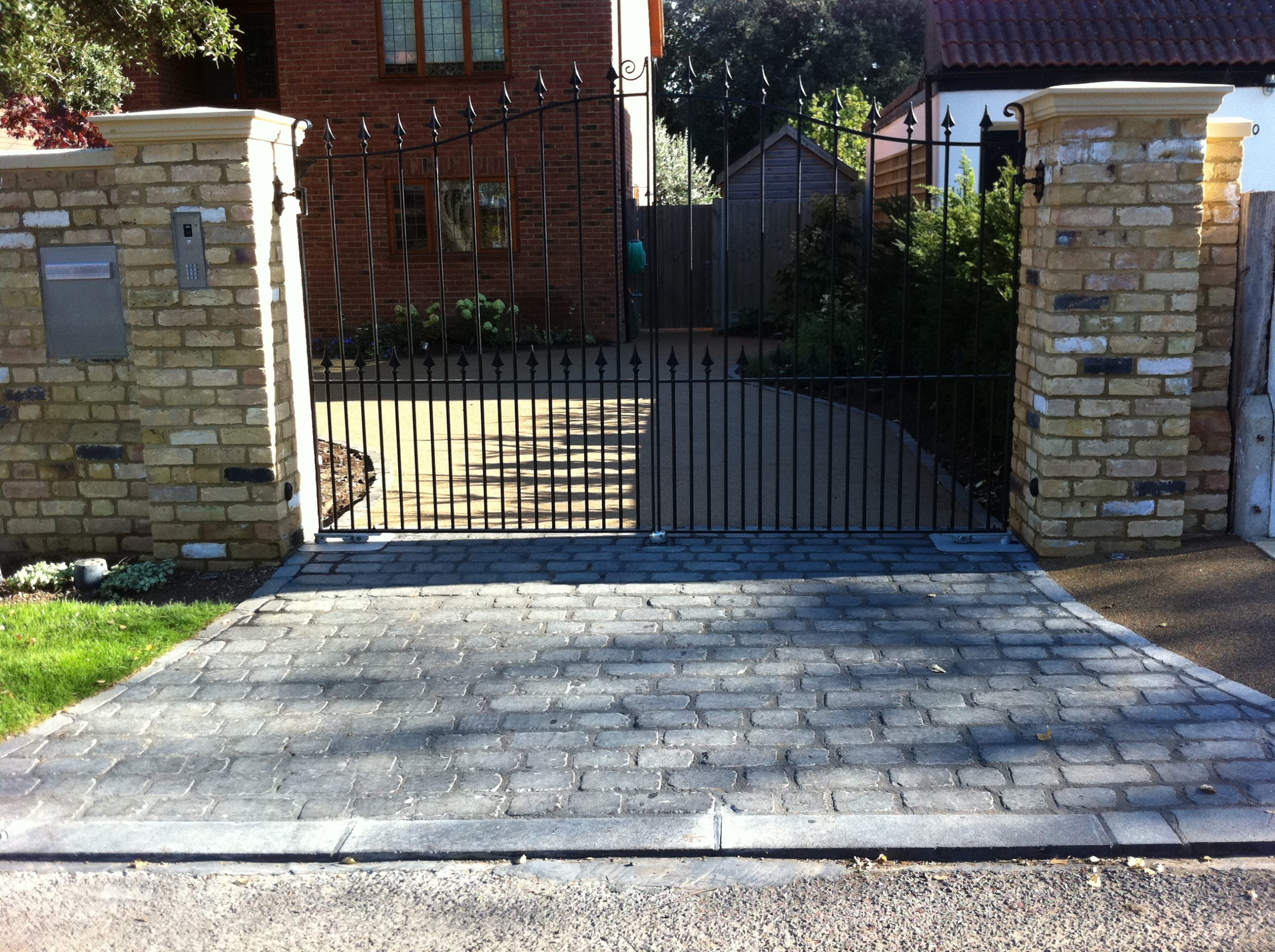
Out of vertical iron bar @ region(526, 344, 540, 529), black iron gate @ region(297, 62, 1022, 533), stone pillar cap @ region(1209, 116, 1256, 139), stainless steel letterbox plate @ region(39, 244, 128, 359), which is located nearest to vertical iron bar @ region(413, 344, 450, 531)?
black iron gate @ region(297, 62, 1022, 533)

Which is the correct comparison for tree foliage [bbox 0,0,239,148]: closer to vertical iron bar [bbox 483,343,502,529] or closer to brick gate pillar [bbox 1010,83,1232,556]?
vertical iron bar [bbox 483,343,502,529]

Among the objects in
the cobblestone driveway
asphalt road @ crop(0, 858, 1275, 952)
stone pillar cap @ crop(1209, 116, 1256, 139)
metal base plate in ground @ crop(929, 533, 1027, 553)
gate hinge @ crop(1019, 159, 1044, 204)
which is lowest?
asphalt road @ crop(0, 858, 1275, 952)

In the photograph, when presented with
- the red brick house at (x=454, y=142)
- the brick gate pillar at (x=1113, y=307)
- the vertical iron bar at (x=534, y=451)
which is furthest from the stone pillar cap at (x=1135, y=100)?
the red brick house at (x=454, y=142)

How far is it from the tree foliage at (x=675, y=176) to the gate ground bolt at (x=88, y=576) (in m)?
15.9

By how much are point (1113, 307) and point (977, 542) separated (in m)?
1.52

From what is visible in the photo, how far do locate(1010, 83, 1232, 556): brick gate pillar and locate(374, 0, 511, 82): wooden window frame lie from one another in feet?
36.9

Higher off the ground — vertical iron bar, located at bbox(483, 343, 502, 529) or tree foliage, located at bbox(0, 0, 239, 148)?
tree foliage, located at bbox(0, 0, 239, 148)

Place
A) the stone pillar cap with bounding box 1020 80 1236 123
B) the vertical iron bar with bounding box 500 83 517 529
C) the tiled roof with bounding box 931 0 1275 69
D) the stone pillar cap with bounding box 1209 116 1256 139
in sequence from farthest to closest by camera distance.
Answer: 1. the tiled roof with bounding box 931 0 1275 69
2. the vertical iron bar with bounding box 500 83 517 529
3. the stone pillar cap with bounding box 1209 116 1256 139
4. the stone pillar cap with bounding box 1020 80 1236 123

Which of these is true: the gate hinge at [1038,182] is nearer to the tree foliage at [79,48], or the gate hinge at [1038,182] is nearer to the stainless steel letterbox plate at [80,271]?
the stainless steel letterbox plate at [80,271]

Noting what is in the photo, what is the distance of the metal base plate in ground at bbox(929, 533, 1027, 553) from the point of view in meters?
6.68

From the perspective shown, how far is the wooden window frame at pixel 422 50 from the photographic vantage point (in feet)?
53.2

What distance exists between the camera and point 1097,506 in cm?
639

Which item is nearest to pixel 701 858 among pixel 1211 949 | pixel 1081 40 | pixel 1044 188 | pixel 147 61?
pixel 1211 949

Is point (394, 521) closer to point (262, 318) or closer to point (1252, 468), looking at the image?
point (262, 318)
